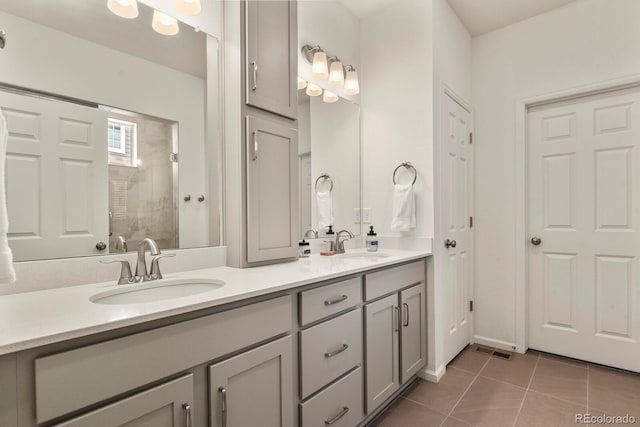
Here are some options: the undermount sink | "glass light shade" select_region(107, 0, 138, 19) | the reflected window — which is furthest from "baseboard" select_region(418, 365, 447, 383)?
"glass light shade" select_region(107, 0, 138, 19)

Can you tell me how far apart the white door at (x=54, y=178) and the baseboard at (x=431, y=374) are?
6.70 feet

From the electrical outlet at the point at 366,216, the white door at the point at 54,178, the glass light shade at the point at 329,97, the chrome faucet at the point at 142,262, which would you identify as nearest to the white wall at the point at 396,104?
the electrical outlet at the point at 366,216

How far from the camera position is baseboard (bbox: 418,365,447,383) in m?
2.12

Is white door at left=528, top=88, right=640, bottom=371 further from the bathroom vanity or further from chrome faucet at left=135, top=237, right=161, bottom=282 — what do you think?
chrome faucet at left=135, top=237, right=161, bottom=282

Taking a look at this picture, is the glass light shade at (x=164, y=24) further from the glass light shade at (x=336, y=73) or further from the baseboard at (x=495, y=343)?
the baseboard at (x=495, y=343)

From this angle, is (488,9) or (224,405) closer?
(224,405)

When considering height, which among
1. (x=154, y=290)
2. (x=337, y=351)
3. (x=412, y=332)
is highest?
(x=154, y=290)

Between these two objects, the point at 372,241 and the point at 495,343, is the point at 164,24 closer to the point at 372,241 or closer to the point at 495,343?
the point at 372,241

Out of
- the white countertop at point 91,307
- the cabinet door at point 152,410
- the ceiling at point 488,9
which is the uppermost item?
the ceiling at point 488,9

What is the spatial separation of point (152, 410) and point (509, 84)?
313cm

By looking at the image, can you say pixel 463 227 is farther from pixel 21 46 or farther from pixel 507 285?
pixel 21 46

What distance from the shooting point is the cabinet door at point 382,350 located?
1.62m

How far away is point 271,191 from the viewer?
1.66 meters

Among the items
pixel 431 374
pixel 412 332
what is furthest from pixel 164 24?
pixel 431 374
